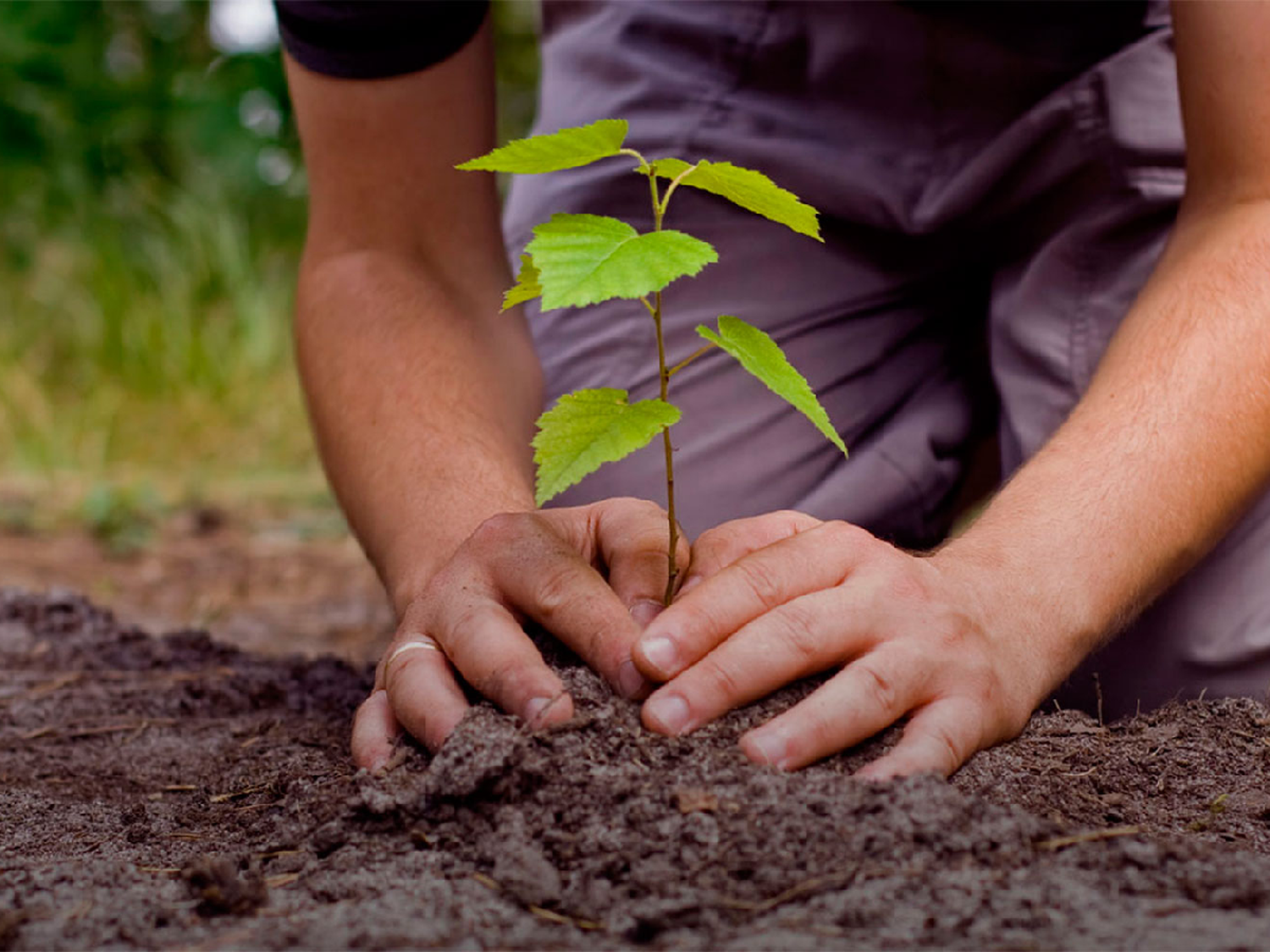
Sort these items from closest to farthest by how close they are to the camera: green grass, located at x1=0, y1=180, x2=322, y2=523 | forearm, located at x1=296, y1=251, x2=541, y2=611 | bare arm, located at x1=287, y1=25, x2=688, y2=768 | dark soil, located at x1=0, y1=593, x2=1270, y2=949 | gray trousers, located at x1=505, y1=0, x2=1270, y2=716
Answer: dark soil, located at x1=0, y1=593, x2=1270, y2=949, bare arm, located at x1=287, y1=25, x2=688, y2=768, forearm, located at x1=296, y1=251, x2=541, y2=611, gray trousers, located at x1=505, y1=0, x2=1270, y2=716, green grass, located at x1=0, y1=180, x2=322, y2=523

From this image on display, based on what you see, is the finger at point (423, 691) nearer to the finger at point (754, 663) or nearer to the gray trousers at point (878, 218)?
the finger at point (754, 663)

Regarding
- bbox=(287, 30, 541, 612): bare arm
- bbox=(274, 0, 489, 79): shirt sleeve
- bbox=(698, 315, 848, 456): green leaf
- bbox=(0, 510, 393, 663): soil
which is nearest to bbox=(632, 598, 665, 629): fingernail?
bbox=(698, 315, 848, 456): green leaf

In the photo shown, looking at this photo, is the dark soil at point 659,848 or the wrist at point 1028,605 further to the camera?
the wrist at point 1028,605

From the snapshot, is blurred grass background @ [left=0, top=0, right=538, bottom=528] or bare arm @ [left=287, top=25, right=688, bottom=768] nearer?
bare arm @ [left=287, top=25, right=688, bottom=768]

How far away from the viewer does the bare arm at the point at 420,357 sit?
1441 mm

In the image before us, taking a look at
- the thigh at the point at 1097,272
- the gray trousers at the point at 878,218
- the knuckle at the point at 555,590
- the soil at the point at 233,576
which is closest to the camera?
the knuckle at the point at 555,590

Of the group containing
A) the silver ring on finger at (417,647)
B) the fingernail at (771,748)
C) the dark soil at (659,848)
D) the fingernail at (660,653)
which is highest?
the fingernail at (660,653)

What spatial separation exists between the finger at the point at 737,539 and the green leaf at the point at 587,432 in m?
0.29

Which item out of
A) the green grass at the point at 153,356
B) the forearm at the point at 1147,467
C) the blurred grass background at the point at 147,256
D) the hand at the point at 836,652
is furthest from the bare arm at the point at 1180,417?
the green grass at the point at 153,356

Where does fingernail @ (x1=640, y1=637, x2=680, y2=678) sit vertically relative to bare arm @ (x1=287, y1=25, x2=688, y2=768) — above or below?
below

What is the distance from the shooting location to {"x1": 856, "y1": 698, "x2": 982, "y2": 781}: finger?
120cm

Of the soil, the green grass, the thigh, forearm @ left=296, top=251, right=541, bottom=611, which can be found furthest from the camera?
the green grass

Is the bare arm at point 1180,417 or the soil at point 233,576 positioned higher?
the bare arm at point 1180,417

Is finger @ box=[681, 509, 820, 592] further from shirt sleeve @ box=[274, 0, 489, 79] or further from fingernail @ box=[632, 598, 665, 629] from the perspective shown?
shirt sleeve @ box=[274, 0, 489, 79]
